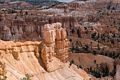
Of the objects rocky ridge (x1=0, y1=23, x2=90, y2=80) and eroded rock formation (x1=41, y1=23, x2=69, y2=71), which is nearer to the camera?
rocky ridge (x1=0, y1=23, x2=90, y2=80)

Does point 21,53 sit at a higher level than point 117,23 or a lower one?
higher

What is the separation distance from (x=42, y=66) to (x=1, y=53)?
5292 mm

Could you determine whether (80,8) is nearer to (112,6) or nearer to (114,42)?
(112,6)

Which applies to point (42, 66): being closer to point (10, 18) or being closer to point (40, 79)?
point (40, 79)

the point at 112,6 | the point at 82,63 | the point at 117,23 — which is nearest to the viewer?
the point at 82,63

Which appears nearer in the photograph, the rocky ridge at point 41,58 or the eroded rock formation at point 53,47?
the rocky ridge at point 41,58

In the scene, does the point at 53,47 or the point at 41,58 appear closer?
the point at 41,58

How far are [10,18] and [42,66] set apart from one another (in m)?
81.9

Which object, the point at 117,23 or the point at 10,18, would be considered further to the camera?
the point at 117,23

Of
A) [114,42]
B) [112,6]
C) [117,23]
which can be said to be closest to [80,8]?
[112,6]

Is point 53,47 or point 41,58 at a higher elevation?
point 53,47

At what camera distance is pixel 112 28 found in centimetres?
12388

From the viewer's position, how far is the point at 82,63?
78062 millimetres

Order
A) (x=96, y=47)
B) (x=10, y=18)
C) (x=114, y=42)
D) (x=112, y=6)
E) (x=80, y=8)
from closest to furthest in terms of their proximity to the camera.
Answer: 1. (x=96, y=47)
2. (x=114, y=42)
3. (x=10, y=18)
4. (x=80, y=8)
5. (x=112, y=6)
